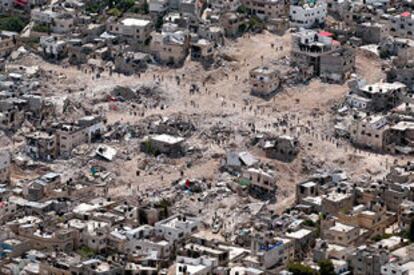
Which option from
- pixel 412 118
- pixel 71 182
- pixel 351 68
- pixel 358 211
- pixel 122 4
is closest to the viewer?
pixel 358 211

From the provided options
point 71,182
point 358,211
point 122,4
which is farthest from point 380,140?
point 122,4

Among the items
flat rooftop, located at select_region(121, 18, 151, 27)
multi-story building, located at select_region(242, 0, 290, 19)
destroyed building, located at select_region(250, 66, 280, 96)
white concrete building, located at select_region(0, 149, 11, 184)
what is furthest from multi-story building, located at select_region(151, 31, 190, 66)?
white concrete building, located at select_region(0, 149, 11, 184)

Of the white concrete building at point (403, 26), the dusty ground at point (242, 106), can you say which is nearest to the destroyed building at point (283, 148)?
the dusty ground at point (242, 106)

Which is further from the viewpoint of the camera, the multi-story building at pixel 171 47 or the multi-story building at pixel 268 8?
the multi-story building at pixel 268 8

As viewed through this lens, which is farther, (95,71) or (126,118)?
(95,71)

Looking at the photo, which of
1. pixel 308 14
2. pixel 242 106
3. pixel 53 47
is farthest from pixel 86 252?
pixel 308 14

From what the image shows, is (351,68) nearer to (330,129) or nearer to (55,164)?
(330,129)

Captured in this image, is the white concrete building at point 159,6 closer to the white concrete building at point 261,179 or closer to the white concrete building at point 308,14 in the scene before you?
the white concrete building at point 308,14
